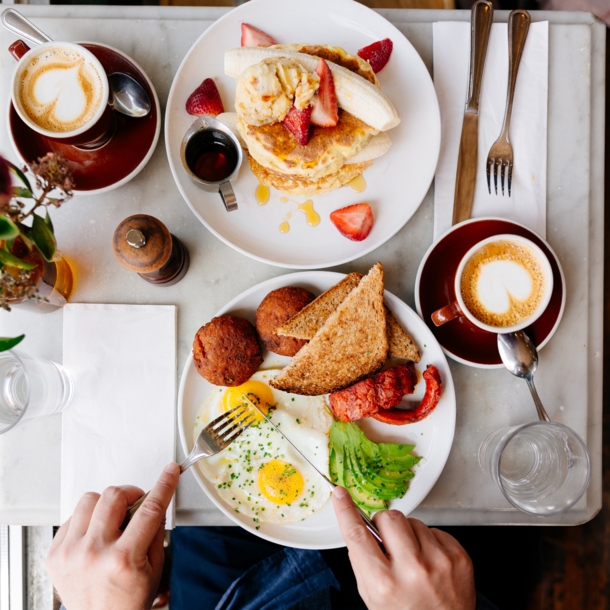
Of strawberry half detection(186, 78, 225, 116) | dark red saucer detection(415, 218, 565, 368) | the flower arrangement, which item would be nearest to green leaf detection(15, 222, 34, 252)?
the flower arrangement

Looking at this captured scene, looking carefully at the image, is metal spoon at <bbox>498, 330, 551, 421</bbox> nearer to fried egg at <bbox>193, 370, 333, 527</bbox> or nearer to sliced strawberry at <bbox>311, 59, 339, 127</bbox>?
fried egg at <bbox>193, 370, 333, 527</bbox>

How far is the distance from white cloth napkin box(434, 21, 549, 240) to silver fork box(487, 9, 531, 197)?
0.02 m

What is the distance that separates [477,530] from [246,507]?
102 cm

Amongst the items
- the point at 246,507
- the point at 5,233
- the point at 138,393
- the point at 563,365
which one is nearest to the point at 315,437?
the point at 246,507

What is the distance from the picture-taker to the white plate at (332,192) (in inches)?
62.0

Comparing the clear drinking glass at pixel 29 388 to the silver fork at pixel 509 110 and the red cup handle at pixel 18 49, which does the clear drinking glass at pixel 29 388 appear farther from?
the silver fork at pixel 509 110

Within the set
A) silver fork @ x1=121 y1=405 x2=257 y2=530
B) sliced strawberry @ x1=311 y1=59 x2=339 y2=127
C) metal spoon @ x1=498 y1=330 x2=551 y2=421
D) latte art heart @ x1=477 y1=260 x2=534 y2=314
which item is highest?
sliced strawberry @ x1=311 y1=59 x2=339 y2=127

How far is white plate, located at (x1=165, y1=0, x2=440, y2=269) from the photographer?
157 centimetres

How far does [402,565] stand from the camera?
1280 mm

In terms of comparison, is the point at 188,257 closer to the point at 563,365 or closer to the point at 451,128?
the point at 451,128

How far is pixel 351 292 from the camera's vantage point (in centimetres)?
157

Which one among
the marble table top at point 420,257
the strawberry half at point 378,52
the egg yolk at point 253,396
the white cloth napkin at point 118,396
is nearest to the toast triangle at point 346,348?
the egg yolk at point 253,396

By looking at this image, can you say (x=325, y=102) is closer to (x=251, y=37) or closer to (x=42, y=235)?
(x=251, y=37)

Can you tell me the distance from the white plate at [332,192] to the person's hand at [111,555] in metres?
0.77
